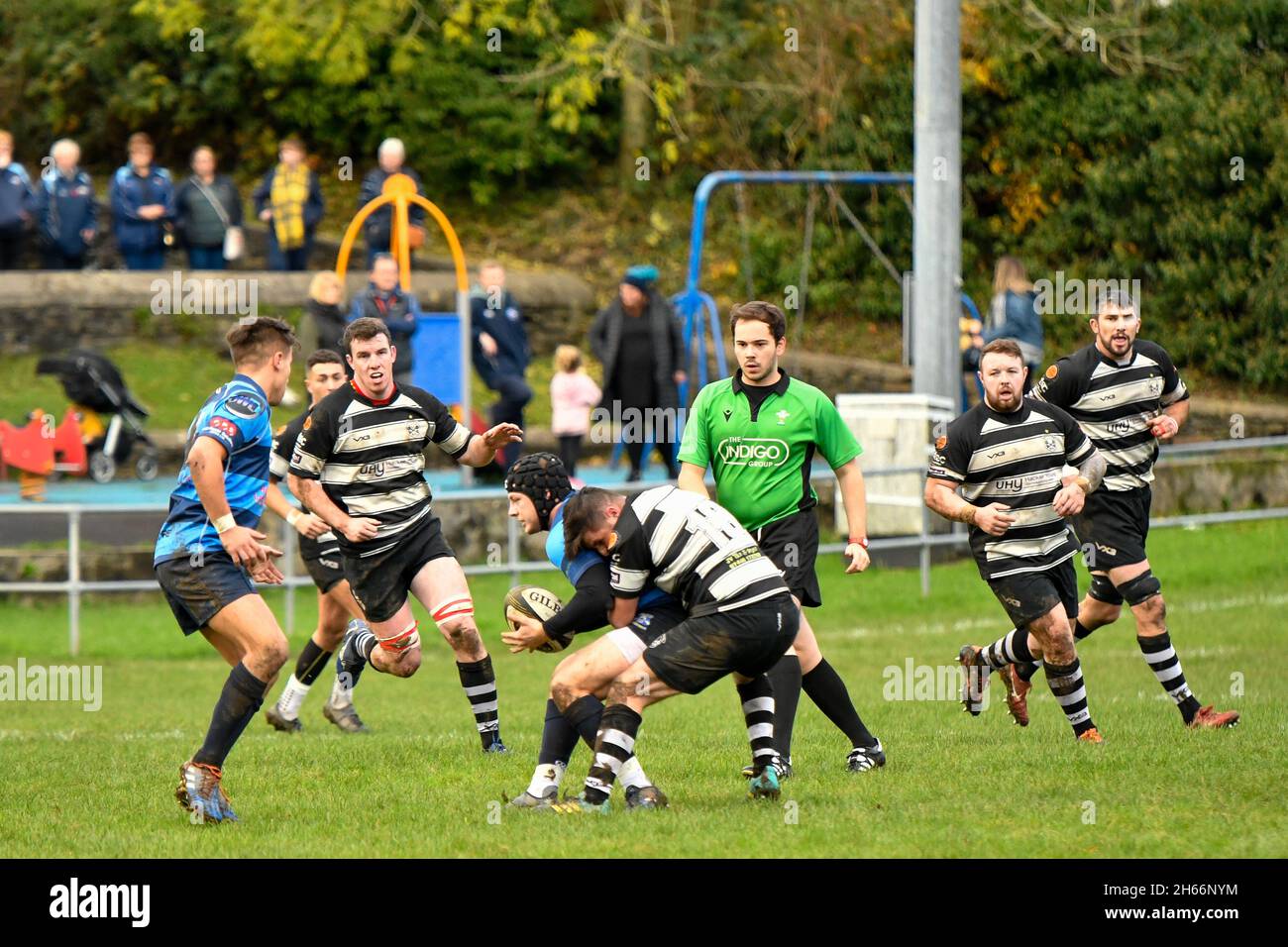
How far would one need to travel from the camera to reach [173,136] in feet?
100

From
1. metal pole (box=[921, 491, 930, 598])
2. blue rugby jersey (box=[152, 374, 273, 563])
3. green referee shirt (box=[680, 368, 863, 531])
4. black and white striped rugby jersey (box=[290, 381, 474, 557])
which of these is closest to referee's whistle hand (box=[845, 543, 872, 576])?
green referee shirt (box=[680, 368, 863, 531])

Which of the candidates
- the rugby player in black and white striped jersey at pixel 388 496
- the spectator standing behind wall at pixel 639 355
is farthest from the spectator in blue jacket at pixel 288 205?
the rugby player in black and white striped jersey at pixel 388 496

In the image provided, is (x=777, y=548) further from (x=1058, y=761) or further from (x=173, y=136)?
(x=173, y=136)

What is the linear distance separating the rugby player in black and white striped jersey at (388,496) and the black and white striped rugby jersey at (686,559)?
1.58 metres

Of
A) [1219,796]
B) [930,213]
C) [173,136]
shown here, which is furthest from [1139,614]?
[173,136]

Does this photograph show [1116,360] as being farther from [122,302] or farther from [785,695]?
[122,302]

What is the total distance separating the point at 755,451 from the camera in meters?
8.79

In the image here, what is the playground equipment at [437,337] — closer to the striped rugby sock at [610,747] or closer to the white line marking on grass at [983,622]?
the white line marking on grass at [983,622]

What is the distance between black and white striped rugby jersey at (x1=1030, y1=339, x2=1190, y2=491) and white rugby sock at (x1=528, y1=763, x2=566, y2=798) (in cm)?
367

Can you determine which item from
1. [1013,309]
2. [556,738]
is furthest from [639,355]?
[556,738]

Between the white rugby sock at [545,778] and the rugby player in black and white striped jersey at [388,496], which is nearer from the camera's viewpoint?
the white rugby sock at [545,778]

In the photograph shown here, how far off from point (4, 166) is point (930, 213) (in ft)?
34.8

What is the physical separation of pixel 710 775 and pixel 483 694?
1499mm

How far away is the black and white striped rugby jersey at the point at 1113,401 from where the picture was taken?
10.2 m
